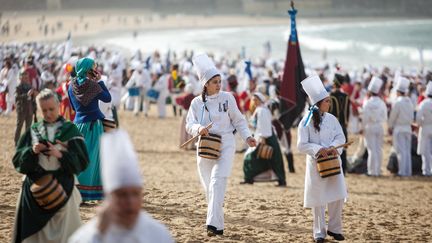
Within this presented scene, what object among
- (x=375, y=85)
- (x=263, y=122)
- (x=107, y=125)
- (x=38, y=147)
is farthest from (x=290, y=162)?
(x=38, y=147)

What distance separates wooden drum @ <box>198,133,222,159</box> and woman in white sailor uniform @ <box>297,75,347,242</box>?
0.72m

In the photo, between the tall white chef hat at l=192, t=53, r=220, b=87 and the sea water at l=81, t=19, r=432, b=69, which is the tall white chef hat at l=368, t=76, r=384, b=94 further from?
the sea water at l=81, t=19, r=432, b=69

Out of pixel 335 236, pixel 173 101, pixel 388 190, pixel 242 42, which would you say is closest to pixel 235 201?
pixel 335 236

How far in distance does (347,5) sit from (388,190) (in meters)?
124

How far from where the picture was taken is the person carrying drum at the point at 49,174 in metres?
5.71

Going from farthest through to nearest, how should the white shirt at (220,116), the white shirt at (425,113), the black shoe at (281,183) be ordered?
the white shirt at (425,113), the black shoe at (281,183), the white shirt at (220,116)

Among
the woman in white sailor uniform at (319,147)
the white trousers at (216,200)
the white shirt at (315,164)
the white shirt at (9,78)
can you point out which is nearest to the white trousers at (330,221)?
the woman in white sailor uniform at (319,147)

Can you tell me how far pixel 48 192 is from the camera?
18.8ft

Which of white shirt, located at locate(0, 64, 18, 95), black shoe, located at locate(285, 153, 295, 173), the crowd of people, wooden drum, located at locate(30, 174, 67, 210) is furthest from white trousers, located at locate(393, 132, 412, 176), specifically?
wooden drum, located at locate(30, 174, 67, 210)

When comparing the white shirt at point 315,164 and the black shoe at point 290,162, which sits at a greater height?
the white shirt at point 315,164

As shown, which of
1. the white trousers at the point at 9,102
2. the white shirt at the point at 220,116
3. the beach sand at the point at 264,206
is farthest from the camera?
the white trousers at the point at 9,102

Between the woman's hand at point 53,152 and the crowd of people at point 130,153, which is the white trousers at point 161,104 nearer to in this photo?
the crowd of people at point 130,153

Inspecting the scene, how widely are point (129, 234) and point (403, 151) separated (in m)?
11.2

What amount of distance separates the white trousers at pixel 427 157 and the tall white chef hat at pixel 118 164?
36.9 ft
